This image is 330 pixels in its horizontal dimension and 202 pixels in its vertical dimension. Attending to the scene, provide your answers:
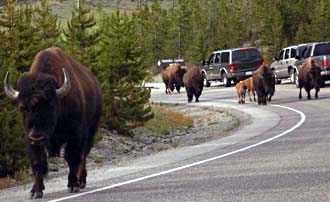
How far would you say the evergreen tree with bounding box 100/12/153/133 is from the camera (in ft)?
78.9

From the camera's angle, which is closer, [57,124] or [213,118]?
[57,124]

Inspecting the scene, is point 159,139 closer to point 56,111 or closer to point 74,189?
point 74,189

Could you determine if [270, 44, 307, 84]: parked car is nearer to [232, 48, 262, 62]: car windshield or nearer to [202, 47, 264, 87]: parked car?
[202, 47, 264, 87]: parked car

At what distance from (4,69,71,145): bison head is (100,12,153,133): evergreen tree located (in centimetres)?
1359

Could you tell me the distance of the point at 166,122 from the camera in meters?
28.8

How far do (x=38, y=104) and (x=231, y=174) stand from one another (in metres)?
3.34

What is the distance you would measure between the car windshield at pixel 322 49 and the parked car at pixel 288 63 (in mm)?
1198

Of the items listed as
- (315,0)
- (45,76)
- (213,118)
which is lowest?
(213,118)

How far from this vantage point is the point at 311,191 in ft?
31.4

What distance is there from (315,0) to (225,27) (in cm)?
1514

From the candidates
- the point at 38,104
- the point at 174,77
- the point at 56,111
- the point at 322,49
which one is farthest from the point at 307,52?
the point at 38,104

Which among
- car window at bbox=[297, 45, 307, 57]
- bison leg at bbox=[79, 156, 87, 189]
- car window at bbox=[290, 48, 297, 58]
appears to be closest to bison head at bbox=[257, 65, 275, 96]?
car window at bbox=[297, 45, 307, 57]

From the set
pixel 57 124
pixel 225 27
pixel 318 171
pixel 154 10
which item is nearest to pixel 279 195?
pixel 318 171

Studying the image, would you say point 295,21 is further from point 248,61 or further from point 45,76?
point 45,76
